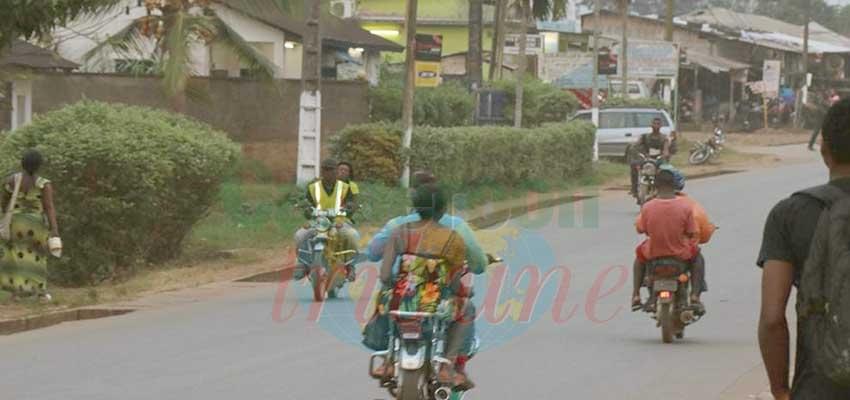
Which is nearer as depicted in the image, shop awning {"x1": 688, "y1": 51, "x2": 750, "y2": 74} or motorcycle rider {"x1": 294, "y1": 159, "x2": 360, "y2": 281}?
motorcycle rider {"x1": 294, "y1": 159, "x2": 360, "y2": 281}

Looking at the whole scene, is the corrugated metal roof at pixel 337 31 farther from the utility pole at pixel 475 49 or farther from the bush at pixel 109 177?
the bush at pixel 109 177

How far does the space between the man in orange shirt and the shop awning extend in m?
55.5

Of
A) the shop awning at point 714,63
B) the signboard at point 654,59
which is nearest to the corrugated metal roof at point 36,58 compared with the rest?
the signboard at point 654,59

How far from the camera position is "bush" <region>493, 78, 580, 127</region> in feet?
162

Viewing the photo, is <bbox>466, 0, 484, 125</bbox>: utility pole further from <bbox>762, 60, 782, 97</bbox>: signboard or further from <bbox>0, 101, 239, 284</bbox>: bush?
<bbox>0, 101, 239, 284</bbox>: bush

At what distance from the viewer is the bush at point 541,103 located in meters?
49.3

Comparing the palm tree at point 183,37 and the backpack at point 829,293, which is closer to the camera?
the backpack at point 829,293

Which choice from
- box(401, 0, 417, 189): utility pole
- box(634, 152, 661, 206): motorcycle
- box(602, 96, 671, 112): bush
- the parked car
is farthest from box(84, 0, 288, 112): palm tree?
box(602, 96, 671, 112): bush

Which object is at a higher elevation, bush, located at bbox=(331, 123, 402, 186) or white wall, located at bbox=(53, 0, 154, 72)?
white wall, located at bbox=(53, 0, 154, 72)

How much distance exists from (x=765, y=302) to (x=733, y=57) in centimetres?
7468

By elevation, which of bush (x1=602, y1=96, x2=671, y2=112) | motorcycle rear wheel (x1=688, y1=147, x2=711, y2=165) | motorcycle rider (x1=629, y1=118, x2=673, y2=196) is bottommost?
motorcycle rear wheel (x1=688, y1=147, x2=711, y2=165)

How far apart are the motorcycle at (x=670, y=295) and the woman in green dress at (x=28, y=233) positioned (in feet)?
20.4

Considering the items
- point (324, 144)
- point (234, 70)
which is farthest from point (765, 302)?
point (234, 70)

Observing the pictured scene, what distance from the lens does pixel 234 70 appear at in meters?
41.3
